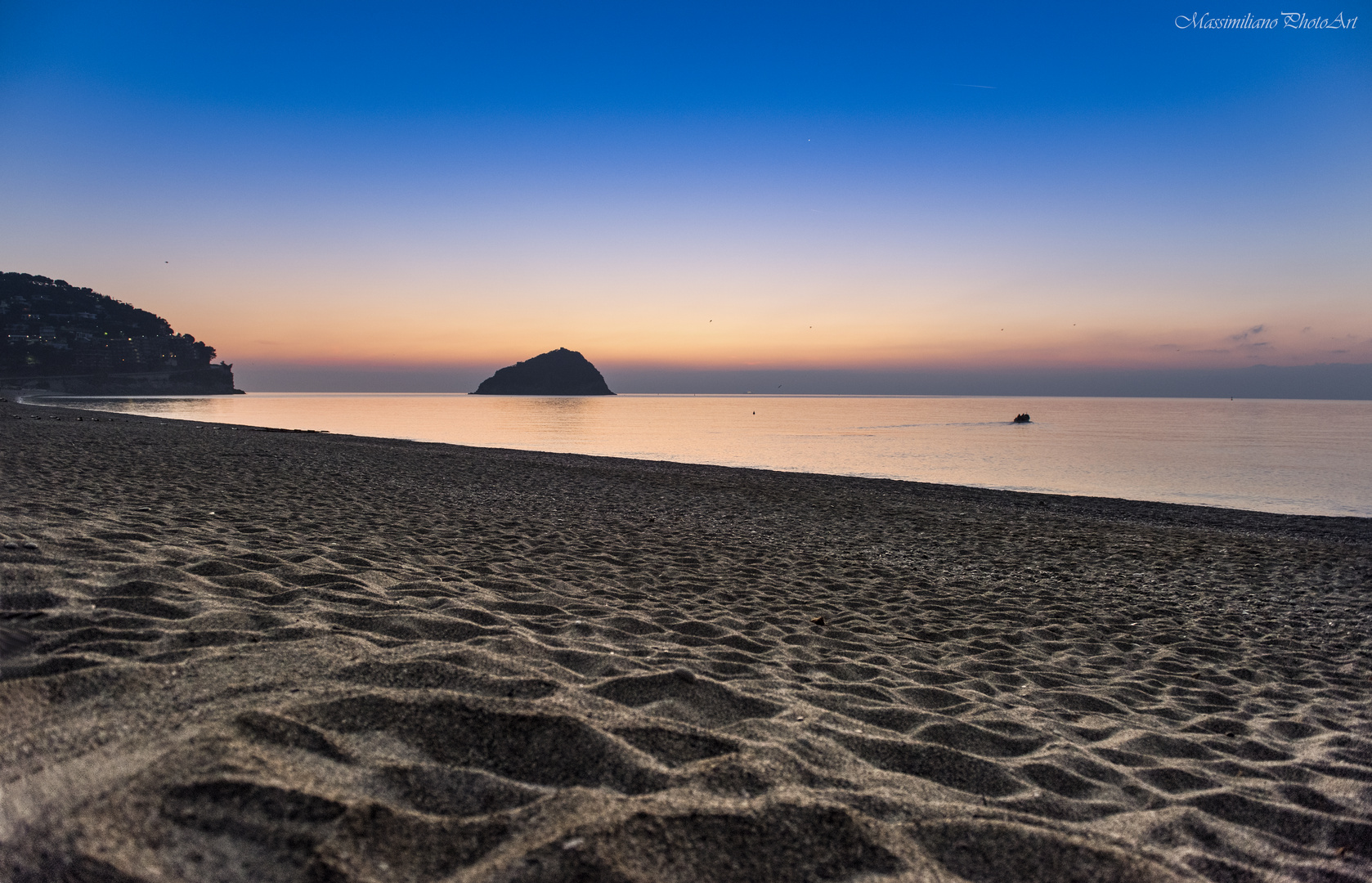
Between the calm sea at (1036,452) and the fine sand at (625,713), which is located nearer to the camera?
the fine sand at (625,713)

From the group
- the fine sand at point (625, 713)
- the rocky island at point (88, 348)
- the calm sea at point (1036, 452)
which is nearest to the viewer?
the fine sand at point (625, 713)

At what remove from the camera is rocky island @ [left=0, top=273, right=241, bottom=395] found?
10588 centimetres

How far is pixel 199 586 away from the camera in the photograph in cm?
408

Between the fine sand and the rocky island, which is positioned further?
the rocky island

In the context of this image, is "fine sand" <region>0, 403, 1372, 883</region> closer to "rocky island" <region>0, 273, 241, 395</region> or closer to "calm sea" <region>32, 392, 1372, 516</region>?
"calm sea" <region>32, 392, 1372, 516</region>

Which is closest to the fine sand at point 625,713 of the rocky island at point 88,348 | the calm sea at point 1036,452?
the calm sea at point 1036,452

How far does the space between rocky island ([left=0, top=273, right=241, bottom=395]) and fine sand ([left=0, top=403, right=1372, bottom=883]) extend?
135 m

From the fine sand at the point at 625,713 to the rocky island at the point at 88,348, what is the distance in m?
135

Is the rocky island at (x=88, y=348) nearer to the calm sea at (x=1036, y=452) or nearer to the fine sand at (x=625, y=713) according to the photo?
the calm sea at (x=1036, y=452)

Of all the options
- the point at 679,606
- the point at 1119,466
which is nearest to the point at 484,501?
the point at 679,606

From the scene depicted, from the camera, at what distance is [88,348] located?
122250mm

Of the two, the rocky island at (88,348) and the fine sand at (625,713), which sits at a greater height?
the rocky island at (88,348)

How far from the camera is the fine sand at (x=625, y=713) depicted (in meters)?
1.76

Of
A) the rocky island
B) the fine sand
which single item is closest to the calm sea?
the fine sand
